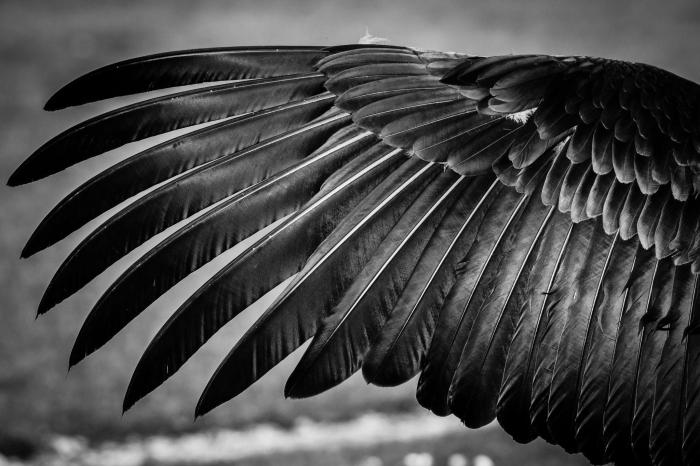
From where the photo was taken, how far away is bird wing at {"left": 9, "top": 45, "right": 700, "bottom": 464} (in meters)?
2.44

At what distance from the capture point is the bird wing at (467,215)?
2.44 m

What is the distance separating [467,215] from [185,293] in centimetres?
414

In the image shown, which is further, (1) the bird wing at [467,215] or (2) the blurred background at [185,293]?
(2) the blurred background at [185,293]

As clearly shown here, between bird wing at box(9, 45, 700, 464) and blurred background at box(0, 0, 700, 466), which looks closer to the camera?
bird wing at box(9, 45, 700, 464)

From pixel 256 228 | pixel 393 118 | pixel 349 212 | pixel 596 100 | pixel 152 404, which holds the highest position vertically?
pixel 596 100

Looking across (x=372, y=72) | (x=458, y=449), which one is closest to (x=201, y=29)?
(x=458, y=449)

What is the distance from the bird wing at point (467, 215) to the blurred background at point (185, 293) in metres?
2.50

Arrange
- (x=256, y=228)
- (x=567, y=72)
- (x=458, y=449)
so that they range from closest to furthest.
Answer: (x=256, y=228) < (x=567, y=72) < (x=458, y=449)

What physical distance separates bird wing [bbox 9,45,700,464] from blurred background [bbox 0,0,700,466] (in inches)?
98.3

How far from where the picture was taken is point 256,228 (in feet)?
7.97

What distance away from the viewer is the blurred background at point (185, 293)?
16.3 ft

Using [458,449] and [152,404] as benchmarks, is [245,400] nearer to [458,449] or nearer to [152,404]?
[152,404]

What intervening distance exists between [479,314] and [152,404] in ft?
10.8

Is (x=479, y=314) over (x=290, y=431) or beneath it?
over
